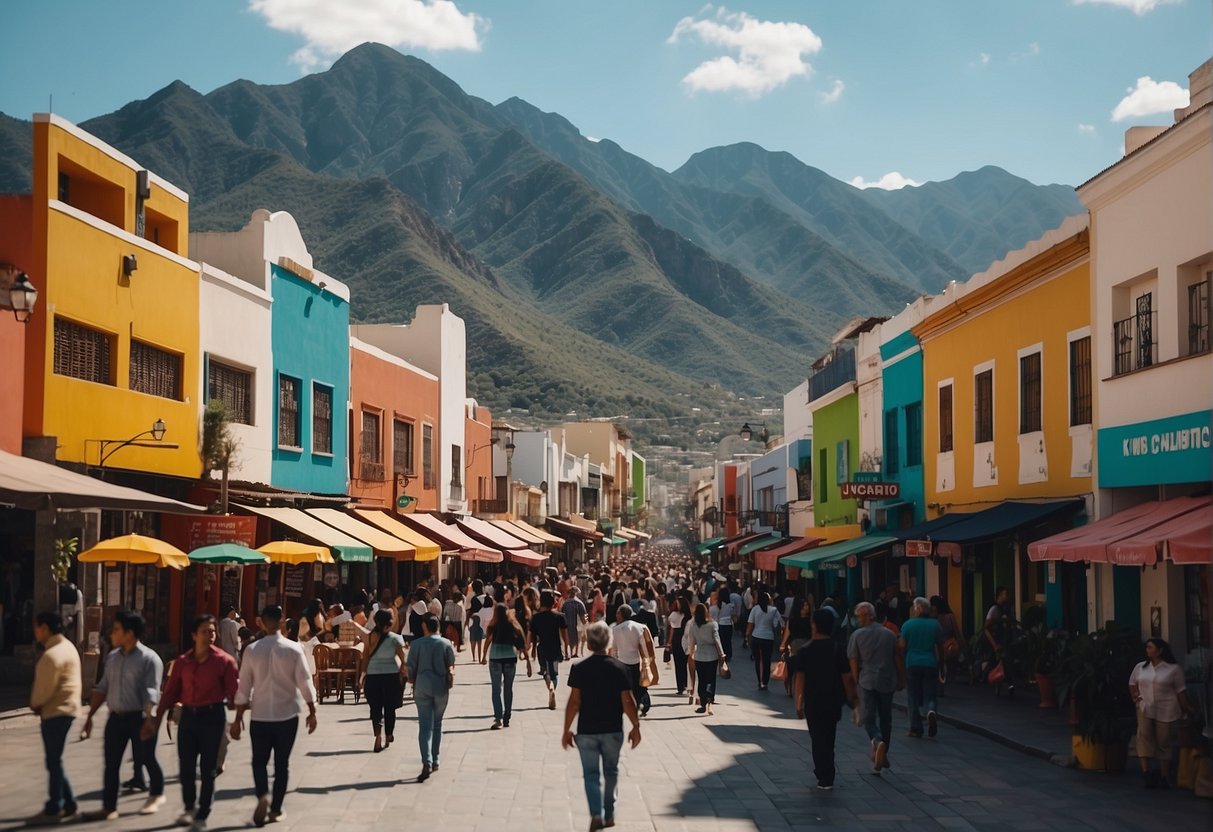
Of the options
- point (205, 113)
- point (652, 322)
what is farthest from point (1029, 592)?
point (205, 113)

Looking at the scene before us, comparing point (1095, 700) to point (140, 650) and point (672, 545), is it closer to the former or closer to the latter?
point (140, 650)

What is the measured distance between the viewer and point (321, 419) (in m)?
31.3

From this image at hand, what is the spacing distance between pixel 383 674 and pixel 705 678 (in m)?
6.12

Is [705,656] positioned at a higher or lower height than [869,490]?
lower

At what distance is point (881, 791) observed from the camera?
12273 millimetres

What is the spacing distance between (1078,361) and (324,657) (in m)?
11.9

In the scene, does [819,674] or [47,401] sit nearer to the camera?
[819,674]

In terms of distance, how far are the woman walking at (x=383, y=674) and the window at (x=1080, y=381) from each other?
11.1 metres

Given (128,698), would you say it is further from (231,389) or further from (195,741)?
(231,389)

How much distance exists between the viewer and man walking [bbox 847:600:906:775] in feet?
45.5

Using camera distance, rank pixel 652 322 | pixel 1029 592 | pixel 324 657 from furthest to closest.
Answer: pixel 652 322
pixel 1029 592
pixel 324 657

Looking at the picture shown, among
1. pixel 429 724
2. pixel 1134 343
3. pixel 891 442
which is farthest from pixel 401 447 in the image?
pixel 429 724

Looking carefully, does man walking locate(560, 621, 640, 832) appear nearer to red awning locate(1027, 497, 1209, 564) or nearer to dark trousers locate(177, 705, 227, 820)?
dark trousers locate(177, 705, 227, 820)

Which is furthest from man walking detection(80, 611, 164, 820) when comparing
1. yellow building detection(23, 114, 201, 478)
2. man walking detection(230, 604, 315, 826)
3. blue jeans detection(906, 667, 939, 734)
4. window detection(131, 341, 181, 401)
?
window detection(131, 341, 181, 401)
